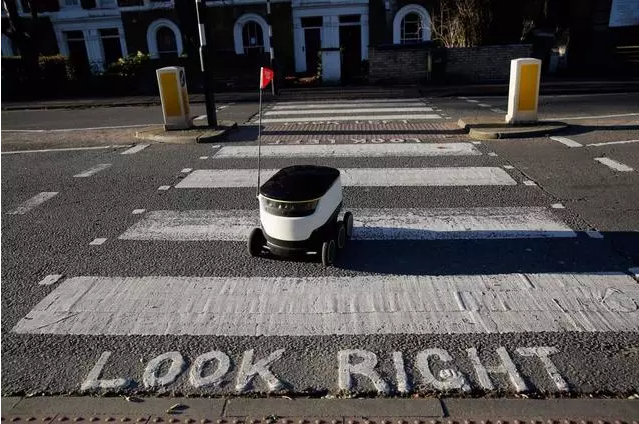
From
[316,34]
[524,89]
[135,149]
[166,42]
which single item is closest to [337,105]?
[524,89]

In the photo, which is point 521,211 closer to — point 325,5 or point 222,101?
point 222,101

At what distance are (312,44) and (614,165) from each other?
22.4 meters

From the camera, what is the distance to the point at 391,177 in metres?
7.43

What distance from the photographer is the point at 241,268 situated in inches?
182

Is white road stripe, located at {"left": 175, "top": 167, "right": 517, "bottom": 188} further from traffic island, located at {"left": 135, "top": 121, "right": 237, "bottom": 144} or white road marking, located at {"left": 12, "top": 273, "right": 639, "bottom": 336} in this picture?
white road marking, located at {"left": 12, "top": 273, "right": 639, "bottom": 336}

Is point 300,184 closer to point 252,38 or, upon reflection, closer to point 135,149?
point 135,149

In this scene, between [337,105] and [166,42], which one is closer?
[337,105]

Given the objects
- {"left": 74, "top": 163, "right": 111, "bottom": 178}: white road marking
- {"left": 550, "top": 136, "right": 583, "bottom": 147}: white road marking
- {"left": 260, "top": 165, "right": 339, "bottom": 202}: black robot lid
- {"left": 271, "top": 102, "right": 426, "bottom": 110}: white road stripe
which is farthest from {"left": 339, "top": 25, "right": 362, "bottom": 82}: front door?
{"left": 260, "top": 165, "right": 339, "bottom": 202}: black robot lid

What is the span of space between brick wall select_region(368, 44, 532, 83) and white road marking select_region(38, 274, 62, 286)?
18.7m

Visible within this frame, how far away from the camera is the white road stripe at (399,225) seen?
527cm

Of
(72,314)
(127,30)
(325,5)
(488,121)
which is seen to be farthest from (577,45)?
(72,314)

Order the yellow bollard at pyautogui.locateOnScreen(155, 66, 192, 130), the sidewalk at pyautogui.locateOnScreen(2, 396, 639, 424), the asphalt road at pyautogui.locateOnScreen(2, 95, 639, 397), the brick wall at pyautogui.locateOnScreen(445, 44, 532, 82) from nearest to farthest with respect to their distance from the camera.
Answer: the sidewalk at pyautogui.locateOnScreen(2, 396, 639, 424) < the asphalt road at pyautogui.locateOnScreen(2, 95, 639, 397) < the yellow bollard at pyautogui.locateOnScreen(155, 66, 192, 130) < the brick wall at pyautogui.locateOnScreen(445, 44, 532, 82)

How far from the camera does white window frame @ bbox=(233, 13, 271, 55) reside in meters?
27.8

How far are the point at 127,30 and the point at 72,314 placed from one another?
1156 inches
